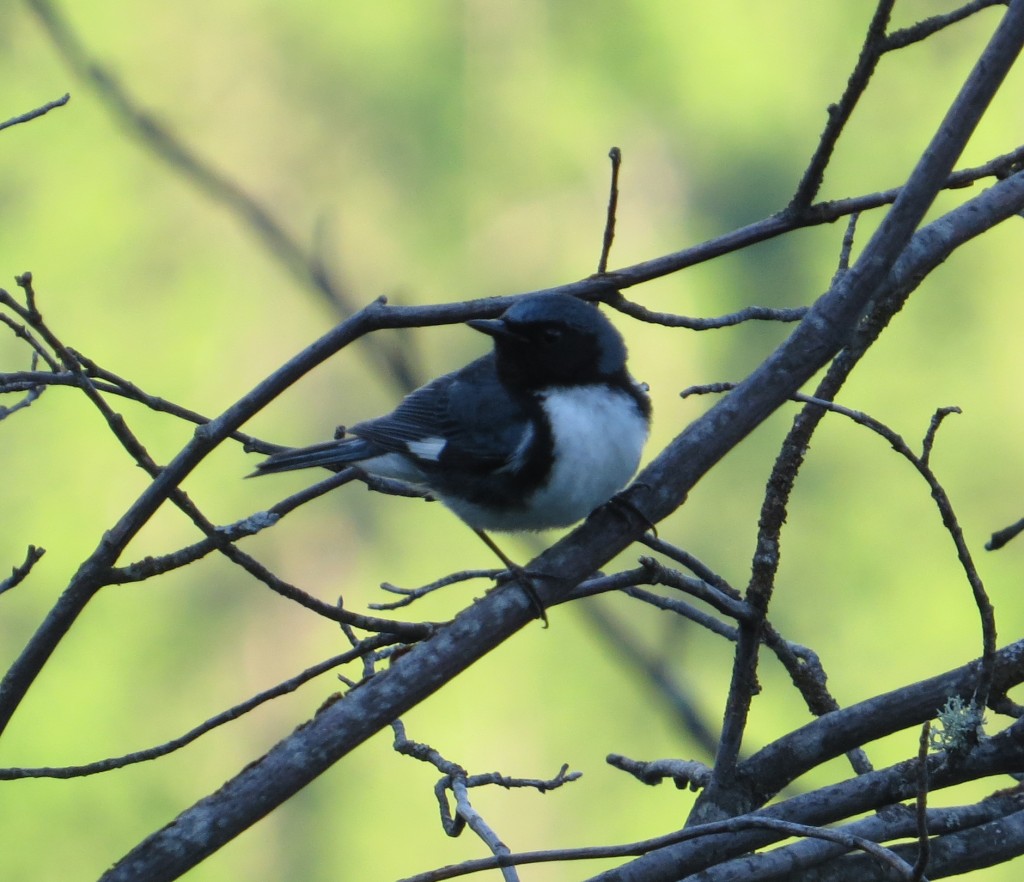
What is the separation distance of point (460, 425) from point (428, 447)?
0.06 m

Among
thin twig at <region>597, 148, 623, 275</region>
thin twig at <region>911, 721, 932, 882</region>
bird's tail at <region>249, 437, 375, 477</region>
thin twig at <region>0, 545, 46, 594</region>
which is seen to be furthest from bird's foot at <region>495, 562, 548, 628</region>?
bird's tail at <region>249, 437, 375, 477</region>

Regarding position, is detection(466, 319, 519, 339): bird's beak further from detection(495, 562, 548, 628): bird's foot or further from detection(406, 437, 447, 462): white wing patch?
detection(495, 562, 548, 628): bird's foot

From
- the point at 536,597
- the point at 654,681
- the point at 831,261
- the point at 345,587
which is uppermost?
the point at 831,261

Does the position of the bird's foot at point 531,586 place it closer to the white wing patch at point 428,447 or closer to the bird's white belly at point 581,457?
the bird's white belly at point 581,457

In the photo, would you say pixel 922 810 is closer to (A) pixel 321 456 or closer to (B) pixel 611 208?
(B) pixel 611 208

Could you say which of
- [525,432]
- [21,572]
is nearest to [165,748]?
[21,572]

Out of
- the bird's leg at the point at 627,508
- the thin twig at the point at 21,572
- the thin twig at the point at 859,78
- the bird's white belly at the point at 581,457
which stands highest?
the bird's white belly at the point at 581,457

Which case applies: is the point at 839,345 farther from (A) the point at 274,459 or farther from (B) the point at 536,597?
(A) the point at 274,459

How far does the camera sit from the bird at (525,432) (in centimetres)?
165

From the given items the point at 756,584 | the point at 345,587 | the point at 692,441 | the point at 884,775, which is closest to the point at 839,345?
the point at 692,441

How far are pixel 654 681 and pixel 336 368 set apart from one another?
2.12m

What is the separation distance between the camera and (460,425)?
1.81 metres

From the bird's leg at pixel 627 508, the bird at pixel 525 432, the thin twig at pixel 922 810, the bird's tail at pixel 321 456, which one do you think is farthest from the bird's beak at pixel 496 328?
the thin twig at pixel 922 810

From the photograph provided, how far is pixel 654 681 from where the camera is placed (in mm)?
1922
